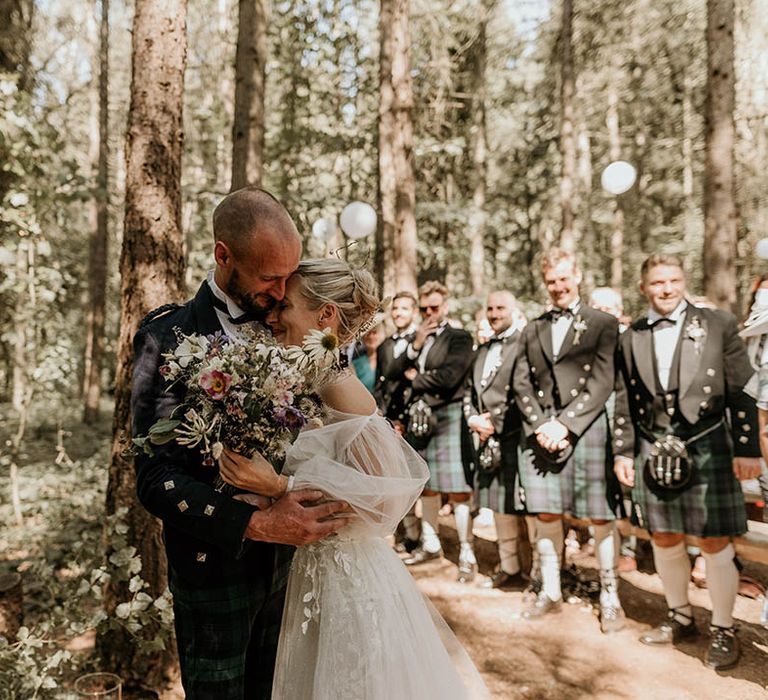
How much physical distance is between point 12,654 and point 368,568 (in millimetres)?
1802

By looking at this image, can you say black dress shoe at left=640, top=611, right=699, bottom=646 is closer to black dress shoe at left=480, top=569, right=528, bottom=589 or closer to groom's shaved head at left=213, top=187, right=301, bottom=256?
black dress shoe at left=480, top=569, right=528, bottom=589

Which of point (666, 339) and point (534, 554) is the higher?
point (666, 339)

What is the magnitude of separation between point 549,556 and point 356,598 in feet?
9.51

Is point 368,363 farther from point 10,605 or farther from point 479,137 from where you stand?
point 479,137

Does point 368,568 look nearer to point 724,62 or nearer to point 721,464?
point 721,464

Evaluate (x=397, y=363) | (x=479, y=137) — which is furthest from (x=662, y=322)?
(x=479, y=137)

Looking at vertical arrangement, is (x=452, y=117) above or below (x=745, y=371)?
above

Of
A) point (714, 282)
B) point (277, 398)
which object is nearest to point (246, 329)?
point (277, 398)

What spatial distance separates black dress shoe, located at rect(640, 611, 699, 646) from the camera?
4094 millimetres

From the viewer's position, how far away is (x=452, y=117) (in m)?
15.2

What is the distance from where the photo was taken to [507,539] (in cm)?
527

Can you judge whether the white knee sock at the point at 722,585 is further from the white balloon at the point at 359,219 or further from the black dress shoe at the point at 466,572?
the white balloon at the point at 359,219

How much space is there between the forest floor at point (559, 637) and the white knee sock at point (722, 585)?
0.30 m

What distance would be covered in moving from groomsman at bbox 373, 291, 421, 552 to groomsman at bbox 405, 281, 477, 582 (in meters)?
0.08
